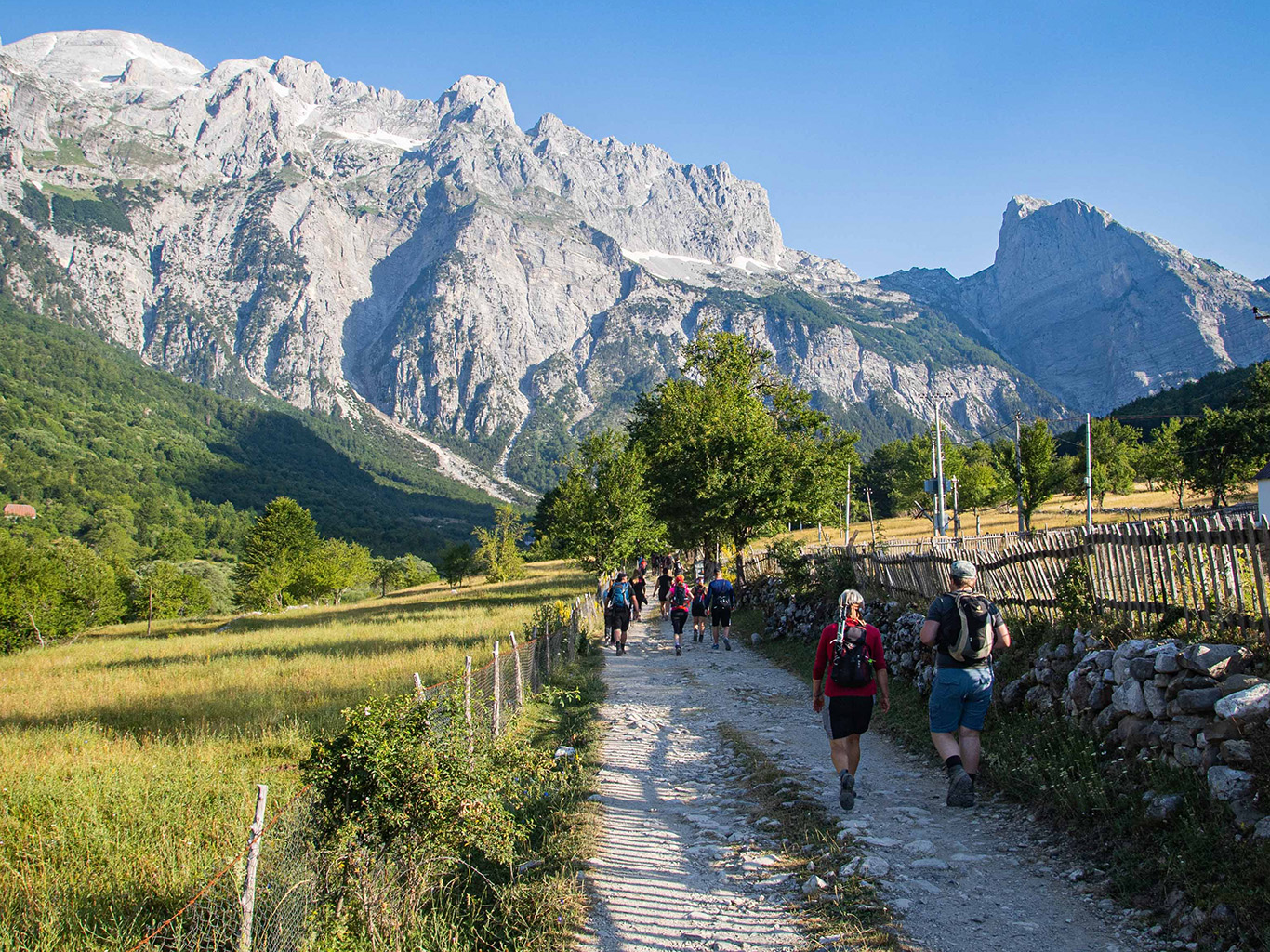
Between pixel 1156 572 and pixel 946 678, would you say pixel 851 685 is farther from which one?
pixel 1156 572

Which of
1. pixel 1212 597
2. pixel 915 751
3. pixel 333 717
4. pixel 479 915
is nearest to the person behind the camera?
pixel 479 915

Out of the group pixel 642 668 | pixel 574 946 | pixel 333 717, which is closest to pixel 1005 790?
pixel 574 946

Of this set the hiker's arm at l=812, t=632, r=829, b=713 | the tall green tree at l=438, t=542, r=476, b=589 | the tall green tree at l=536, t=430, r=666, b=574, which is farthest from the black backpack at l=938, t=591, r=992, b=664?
the tall green tree at l=438, t=542, r=476, b=589

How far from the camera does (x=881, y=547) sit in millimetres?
16312

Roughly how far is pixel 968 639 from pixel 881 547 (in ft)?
32.0

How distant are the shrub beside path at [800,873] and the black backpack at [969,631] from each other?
137 cm

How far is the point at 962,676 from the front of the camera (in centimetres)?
692

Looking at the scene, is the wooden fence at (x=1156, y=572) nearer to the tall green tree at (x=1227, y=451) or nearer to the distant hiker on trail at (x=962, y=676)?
the distant hiker on trail at (x=962, y=676)

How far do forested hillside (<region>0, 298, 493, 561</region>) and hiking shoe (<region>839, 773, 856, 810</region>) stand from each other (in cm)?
12199

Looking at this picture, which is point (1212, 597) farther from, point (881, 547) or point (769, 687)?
point (881, 547)

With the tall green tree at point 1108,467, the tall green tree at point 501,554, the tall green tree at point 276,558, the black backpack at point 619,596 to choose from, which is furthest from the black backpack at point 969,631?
the tall green tree at point 1108,467

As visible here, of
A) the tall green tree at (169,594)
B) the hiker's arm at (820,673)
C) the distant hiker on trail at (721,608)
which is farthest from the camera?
the tall green tree at (169,594)

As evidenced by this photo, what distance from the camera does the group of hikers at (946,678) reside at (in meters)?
6.86

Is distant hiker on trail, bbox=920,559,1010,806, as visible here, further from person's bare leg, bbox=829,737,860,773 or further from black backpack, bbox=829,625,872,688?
person's bare leg, bbox=829,737,860,773
